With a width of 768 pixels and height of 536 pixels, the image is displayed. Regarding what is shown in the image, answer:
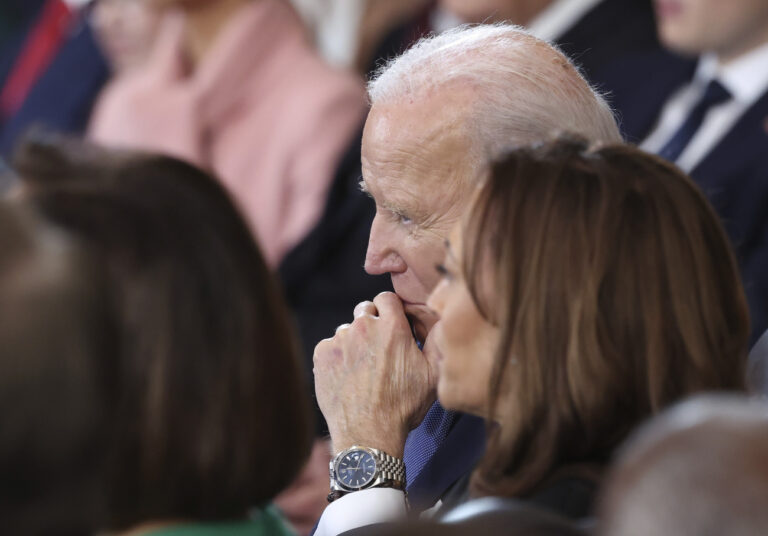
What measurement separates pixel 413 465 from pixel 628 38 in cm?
149

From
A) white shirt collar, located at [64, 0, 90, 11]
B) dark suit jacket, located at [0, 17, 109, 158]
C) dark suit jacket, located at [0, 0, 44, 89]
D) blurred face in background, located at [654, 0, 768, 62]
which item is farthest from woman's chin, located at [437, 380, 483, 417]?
dark suit jacket, located at [0, 0, 44, 89]

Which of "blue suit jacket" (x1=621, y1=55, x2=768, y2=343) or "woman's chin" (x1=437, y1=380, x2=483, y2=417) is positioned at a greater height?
"woman's chin" (x1=437, y1=380, x2=483, y2=417)

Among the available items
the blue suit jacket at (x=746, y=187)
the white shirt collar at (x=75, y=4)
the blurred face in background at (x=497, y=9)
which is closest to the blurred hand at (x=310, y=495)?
the blue suit jacket at (x=746, y=187)

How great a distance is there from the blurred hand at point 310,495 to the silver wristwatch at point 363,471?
69cm

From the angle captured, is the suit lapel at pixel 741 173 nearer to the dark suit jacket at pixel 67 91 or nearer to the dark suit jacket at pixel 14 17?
the dark suit jacket at pixel 67 91

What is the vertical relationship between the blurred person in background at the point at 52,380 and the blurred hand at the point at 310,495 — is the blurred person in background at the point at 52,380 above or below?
above

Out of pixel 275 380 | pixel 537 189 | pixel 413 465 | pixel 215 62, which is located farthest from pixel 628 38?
pixel 275 380

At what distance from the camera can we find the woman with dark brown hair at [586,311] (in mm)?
980

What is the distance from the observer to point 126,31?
10.5 ft

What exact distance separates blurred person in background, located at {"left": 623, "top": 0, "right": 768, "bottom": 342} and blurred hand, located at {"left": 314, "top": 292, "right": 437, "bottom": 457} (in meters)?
0.65

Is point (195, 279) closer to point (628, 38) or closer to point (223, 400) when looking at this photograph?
point (223, 400)

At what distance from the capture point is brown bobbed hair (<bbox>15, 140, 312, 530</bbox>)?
752 millimetres

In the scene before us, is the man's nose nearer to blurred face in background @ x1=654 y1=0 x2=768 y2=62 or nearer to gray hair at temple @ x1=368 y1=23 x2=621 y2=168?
gray hair at temple @ x1=368 y1=23 x2=621 y2=168

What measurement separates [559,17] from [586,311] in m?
1.79
